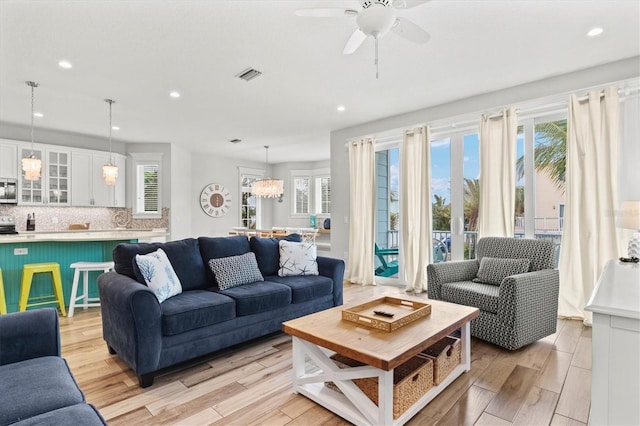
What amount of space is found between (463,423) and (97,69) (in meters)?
4.39

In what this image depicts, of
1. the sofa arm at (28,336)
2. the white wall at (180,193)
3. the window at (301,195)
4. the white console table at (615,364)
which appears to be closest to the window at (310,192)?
the window at (301,195)

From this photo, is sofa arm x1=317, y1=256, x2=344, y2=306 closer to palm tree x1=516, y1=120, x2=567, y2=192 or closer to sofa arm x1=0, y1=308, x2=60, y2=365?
sofa arm x1=0, y1=308, x2=60, y2=365

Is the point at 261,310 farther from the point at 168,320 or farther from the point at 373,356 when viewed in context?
the point at 373,356

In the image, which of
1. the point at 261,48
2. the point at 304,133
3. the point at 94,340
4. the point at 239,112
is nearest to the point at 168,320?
the point at 94,340

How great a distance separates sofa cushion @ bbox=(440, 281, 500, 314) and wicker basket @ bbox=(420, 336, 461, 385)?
0.66 metres

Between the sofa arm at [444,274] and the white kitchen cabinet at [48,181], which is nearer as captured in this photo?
the sofa arm at [444,274]

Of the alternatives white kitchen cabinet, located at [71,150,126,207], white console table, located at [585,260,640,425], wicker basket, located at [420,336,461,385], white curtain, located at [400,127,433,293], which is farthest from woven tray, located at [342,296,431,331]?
white kitchen cabinet, located at [71,150,126,207]

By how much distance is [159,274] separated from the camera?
2.61 m

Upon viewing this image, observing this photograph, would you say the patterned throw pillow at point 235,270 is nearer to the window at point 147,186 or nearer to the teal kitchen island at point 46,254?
the teal kitchen island at point 46,254

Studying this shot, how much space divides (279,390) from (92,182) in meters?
6.10

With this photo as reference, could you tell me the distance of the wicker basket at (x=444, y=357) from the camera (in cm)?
210

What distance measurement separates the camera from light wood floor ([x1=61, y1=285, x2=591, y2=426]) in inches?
74.2

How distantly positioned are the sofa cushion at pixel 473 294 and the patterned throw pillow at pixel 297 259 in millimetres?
1365

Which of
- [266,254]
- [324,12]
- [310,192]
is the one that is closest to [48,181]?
[266,254]
